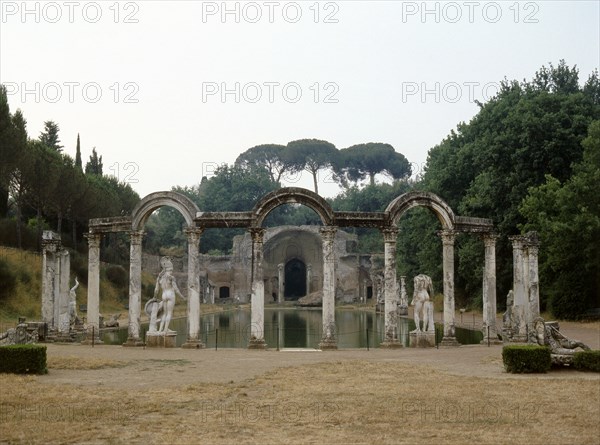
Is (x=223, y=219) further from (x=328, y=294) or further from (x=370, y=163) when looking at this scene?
(x=370, y=163)

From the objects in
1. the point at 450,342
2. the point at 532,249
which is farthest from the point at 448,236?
the point at 450,342

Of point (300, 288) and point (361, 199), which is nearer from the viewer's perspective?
point (300, 288)

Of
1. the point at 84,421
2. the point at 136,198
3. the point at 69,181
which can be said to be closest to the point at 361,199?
the point at 136,198

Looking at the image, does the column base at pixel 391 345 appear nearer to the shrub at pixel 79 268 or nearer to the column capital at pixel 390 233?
the column capital at pixel 390 233

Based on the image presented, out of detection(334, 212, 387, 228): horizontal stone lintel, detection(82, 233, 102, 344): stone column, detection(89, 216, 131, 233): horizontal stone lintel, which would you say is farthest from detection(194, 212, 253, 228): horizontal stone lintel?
detection(82, 233, 102, 344): stone column

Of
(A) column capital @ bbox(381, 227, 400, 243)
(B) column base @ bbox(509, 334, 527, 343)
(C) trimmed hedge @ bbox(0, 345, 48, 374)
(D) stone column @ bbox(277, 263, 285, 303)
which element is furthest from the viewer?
(D) stone column @ bbox(277, 263, 285, 303)

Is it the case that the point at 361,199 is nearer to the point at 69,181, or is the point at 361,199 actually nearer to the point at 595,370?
the point at 69,181

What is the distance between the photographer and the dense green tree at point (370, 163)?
4328 inches

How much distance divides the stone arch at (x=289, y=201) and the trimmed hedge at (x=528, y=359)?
30.6ft

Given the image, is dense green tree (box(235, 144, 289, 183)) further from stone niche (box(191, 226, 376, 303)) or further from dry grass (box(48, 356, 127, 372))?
dry grass (box(48, 356, 127, 372))

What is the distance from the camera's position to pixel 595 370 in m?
16.8

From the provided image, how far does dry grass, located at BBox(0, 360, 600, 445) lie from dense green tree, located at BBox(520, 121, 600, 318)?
18.7 metres

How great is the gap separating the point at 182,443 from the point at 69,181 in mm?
43875

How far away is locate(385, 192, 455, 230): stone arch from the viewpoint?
25.0 metres
